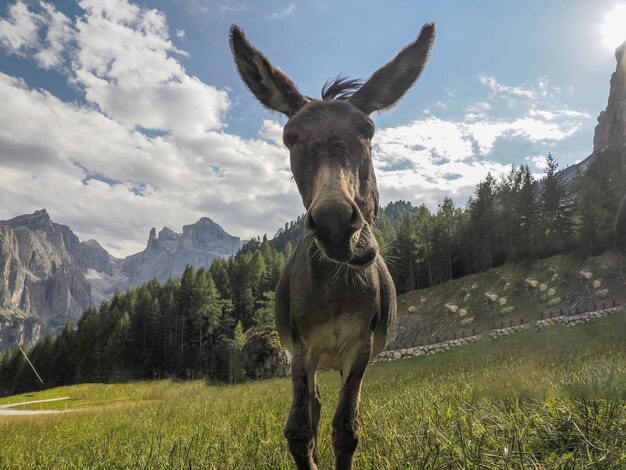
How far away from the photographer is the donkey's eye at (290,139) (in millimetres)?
3371

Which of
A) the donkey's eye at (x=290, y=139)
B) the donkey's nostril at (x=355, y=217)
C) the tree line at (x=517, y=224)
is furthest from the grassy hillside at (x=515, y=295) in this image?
the donkey's nostril at (x=355, y=217)

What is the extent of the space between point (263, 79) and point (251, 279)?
3213 inches

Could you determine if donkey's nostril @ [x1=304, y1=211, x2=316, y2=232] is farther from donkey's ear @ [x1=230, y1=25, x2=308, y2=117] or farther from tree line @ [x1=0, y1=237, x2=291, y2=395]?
tree line @ [x1=0, y1=237, x2=291, y2=395]

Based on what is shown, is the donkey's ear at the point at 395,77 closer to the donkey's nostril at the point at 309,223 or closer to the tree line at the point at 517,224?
the donkey's nostril at the point at 309,223

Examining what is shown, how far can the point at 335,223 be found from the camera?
2.30m

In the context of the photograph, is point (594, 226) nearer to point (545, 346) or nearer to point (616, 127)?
point (545, 346)

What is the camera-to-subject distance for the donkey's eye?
3371 millimetres

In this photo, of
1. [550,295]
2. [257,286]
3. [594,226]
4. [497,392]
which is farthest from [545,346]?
[257,286]

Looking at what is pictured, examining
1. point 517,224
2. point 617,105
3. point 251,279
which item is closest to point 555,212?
point 517,224

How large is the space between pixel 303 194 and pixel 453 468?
7.71 feet

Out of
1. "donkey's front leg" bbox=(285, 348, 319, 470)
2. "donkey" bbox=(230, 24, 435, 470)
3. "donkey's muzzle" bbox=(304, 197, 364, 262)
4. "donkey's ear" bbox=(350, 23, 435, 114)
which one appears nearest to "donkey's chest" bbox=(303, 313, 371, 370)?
"donkey" bbox=(230, 24, 435, 470)

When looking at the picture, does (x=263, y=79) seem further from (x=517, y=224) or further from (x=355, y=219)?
(x=517, y=224)

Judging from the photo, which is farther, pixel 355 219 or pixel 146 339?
pixel 146 339

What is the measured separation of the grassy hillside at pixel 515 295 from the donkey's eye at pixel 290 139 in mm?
37847
